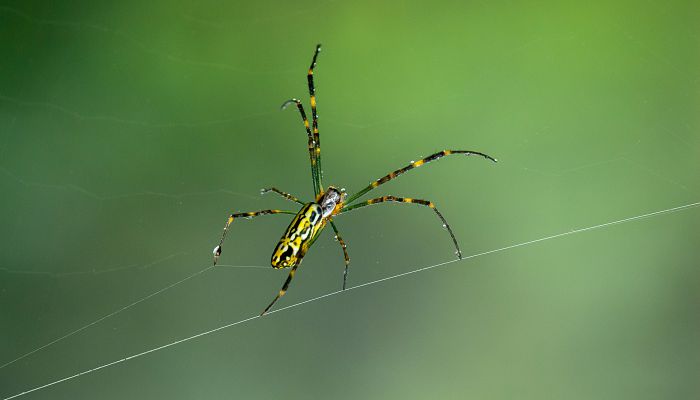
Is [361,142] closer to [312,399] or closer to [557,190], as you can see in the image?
[557,190]

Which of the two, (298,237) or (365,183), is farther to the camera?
(365,183)

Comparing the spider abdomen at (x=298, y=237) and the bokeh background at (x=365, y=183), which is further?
the bokeh background at (x=365, y=183)

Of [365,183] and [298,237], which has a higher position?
[365,183]

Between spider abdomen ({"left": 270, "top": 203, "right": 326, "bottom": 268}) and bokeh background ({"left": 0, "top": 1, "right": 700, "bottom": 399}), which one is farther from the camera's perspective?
bokeh background ({"left": 0, "top": 1, "right": 700, "bottom": 399})

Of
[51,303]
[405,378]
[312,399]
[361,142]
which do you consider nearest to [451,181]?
[361,142]
